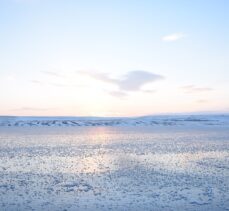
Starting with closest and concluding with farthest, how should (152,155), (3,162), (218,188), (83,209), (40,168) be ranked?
(83,209) → (218,188) → (40,168) → (3,162) → (152,155)

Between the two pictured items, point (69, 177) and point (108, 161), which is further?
point (108, 161)

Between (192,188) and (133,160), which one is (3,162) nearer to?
(133,160)

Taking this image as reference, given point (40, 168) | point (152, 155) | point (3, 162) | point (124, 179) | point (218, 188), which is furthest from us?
point (152, 155)

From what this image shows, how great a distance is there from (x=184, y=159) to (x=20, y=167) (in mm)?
8360

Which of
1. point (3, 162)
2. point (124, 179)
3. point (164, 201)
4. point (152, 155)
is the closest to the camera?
point (164, 201)

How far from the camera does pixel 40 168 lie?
16.4 m

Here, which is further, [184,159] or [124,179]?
[184,159]

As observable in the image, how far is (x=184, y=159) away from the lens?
19500mm

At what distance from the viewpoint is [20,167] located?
54.9 feet

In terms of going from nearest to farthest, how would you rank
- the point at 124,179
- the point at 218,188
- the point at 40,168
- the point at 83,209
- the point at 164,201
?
the point at 83,209 < the point at 164,201 < the point at 218,188 < the point at 124,179 < the point at 40,168

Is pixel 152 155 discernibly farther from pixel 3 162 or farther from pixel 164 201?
pixel 164 201

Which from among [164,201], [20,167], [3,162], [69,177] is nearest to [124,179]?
[69,177]

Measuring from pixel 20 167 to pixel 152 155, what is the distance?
7.91 m

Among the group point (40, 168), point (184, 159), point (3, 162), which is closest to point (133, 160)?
point (184, 159)
